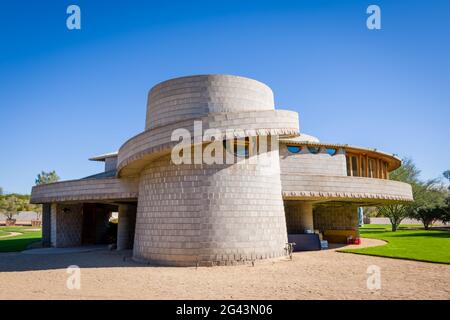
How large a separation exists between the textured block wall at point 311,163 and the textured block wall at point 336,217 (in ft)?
25.5

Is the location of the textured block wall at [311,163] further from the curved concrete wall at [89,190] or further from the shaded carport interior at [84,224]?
the shaded carport interior at [84,224]

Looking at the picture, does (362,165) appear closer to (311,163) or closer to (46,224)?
(311,163)

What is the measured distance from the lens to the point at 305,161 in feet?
78.6

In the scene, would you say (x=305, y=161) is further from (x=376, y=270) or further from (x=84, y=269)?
(x=84, y=269)

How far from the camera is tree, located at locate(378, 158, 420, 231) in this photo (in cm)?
4494

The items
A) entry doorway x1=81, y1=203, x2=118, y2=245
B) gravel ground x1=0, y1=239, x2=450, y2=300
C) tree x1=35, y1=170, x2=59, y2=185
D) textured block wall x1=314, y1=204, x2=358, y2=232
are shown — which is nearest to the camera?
gravel ground x1=0, y1=239, x2=450, y2=300

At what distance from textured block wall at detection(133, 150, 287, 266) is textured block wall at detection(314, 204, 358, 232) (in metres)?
16.0

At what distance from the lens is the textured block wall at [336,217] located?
30.8m

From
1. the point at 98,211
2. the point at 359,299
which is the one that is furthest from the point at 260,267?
the point at 98,211

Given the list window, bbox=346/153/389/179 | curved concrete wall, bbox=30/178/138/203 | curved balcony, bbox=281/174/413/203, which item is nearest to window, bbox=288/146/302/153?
curved balcony, bbox=281/174/413/203

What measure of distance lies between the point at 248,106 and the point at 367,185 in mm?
10500

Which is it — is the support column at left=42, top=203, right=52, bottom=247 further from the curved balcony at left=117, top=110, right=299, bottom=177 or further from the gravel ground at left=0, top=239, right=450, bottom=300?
the curved balcony at left=117, top=110, right=299, bottom=177

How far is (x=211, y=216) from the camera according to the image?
15664 mm
